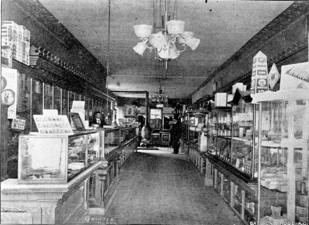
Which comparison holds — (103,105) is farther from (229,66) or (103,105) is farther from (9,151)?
(9,151)

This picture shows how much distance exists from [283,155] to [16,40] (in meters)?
3.14

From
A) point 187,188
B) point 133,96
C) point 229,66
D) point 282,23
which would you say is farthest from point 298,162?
point 133,96

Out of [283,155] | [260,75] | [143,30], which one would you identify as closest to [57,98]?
[143,30]

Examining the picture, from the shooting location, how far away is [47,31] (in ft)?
18.2

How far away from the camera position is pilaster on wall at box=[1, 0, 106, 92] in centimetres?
430

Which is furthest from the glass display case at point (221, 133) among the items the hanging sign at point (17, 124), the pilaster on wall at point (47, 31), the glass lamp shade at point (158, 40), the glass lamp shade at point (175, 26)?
the hanging sign at point (17, 124)

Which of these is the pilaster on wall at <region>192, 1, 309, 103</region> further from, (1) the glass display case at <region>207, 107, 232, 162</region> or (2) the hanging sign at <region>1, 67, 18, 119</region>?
(2) the hanging sign at <region>1, 67, 18, 119</region>

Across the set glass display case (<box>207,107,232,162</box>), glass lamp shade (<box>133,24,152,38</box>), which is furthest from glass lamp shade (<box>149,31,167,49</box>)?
glass display case (<box>207,107,232,162</box>)

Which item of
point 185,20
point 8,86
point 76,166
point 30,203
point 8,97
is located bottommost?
point 30,203

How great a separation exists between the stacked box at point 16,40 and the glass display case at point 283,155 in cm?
263

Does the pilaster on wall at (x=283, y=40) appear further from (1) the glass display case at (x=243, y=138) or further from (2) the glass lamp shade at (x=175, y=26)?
(2) the glass lamp shade at (x=175, y=26)

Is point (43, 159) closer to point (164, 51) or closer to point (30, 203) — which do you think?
point (30, 203)

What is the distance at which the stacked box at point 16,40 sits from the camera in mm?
3762

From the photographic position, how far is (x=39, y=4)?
480 cm
